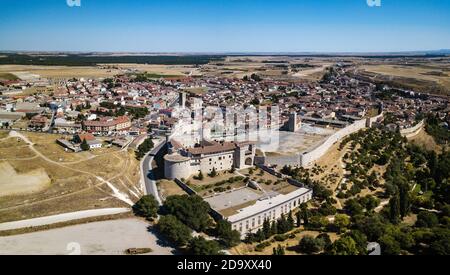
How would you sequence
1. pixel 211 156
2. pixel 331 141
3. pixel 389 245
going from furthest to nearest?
pixel 331 141 < pixel 211 156 < pixel 389 245

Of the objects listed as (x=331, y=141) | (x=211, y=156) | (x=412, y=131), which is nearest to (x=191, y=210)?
(x=211, y=156)

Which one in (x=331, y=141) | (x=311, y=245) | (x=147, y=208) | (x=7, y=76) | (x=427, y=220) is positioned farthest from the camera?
(x=7, y=76)

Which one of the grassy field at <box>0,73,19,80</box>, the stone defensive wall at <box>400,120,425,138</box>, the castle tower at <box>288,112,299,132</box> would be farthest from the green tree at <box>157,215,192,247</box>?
the grassy field at <box>0,73,19,80</box>

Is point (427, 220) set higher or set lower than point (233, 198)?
lower

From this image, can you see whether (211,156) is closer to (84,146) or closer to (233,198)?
(233,198)

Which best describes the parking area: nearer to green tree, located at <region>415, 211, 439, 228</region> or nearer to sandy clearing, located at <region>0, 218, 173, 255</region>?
sandy clearing, located at <region>0, 218, 173, 255</region>

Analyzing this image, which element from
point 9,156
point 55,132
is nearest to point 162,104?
point 55,132

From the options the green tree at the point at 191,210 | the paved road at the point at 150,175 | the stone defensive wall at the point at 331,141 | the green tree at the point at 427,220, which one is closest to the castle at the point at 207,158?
the paved road at the point at 150,175
